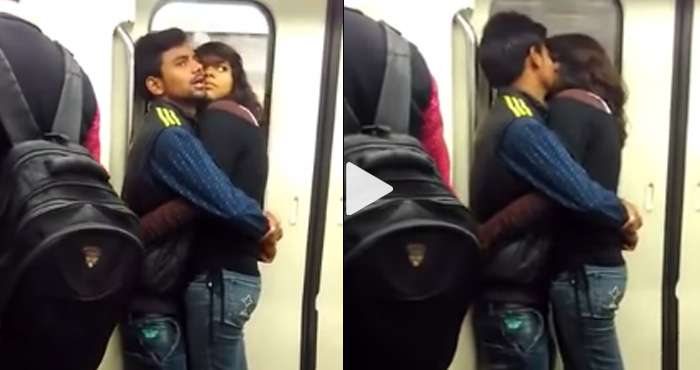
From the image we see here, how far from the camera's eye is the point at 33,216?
166cm

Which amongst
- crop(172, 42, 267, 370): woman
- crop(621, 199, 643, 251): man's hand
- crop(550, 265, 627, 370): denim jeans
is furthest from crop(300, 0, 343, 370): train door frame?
crop(621, 199, 643, 251): man's hand

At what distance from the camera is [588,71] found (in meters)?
1.71

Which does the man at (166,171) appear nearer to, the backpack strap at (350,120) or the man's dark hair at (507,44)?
the backpack strap at (350,120)

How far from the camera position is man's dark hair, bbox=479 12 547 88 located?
5.53ft

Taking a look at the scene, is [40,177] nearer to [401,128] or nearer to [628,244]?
[401,128]

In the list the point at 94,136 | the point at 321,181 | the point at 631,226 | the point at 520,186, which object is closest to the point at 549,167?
the point at 520,186

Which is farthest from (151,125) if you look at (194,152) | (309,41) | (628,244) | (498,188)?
(628,244)

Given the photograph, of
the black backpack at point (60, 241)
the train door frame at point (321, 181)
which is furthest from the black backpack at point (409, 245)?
the black backpack at point (60, 241)

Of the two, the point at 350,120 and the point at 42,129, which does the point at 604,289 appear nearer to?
the point at 350,120

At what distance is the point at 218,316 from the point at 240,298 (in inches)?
2.1

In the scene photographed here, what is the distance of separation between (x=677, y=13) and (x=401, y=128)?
55cm

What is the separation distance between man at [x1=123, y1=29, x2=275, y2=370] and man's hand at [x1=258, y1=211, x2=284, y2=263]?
7cm

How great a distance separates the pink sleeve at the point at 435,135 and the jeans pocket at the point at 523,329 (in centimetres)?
27

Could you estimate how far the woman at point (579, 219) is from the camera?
1.69 meters
